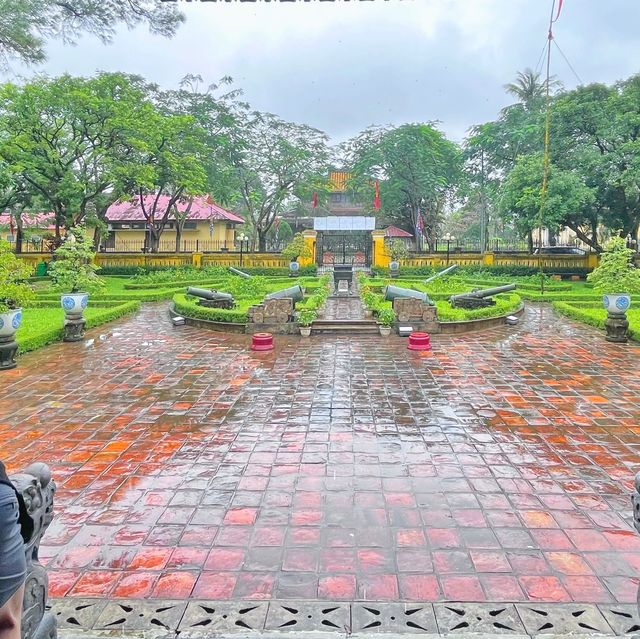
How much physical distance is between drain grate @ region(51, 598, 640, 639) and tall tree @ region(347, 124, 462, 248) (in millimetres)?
31276

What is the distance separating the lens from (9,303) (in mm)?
8992

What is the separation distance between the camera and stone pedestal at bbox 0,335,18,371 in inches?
342

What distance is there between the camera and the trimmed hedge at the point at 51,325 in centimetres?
1011

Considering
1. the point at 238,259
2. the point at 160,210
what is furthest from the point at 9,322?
the point at 160,210

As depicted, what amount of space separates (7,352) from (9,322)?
0.53 meters

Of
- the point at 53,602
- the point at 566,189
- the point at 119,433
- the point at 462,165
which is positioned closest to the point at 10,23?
the point at 119,433

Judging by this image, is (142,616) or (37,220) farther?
(37,220)

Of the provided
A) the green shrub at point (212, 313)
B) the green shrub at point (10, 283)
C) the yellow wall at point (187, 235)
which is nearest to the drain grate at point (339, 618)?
the green shrub at point (10, 283)

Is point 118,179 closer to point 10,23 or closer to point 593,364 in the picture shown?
point 10,23

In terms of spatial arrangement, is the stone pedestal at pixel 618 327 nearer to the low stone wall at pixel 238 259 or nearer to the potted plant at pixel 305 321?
the potted plant at pixel 305 321

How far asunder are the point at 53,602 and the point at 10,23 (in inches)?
459

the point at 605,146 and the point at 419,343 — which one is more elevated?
the point at 605,146

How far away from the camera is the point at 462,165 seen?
3462 cm

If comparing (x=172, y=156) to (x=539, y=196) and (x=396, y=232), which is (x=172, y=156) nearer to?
(x=539, y=196)
